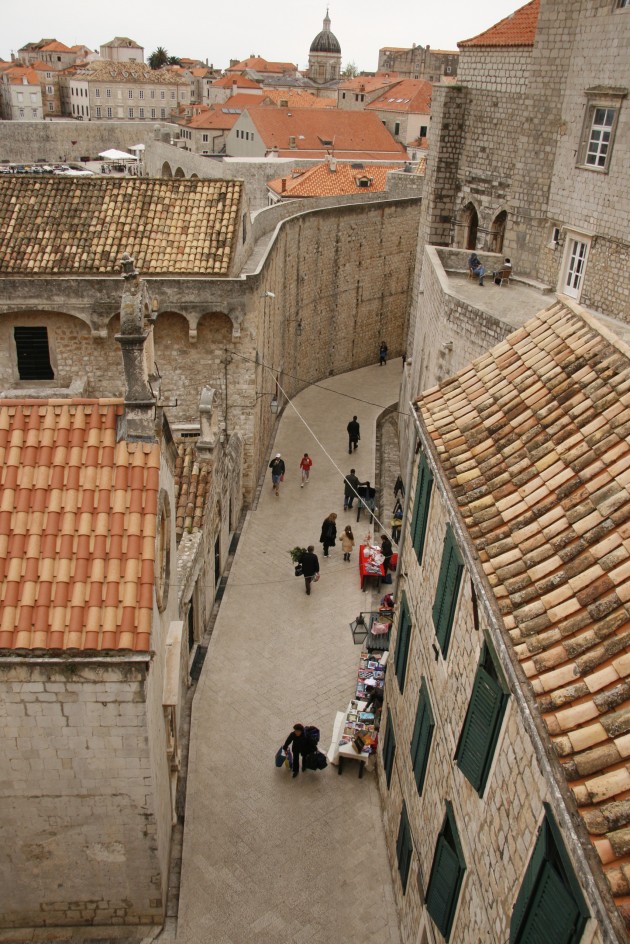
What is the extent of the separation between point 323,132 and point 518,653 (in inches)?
2074

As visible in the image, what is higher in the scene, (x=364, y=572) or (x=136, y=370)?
(x=136, y=370)

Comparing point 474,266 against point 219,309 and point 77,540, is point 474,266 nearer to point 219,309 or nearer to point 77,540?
point 219,309

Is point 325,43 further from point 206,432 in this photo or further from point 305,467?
point 206,432

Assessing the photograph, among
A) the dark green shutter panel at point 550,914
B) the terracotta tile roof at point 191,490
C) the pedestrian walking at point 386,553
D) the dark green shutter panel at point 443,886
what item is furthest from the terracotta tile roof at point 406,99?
the dark green shutter panel at point 550,914

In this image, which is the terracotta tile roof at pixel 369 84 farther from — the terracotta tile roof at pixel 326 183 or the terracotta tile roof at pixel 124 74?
the terracotta tile roof at pixel 326 183

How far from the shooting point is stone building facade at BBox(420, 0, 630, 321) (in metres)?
14.7

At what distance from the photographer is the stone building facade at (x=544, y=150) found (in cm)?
1468

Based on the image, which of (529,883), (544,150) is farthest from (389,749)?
(544,150)

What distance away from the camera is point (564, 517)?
5738 mm

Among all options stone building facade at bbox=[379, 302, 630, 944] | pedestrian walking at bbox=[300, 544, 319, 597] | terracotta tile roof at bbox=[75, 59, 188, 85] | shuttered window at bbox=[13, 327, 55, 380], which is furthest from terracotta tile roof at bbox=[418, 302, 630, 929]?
terracotta tile roof at bbox=[75, 59, 188, 85]

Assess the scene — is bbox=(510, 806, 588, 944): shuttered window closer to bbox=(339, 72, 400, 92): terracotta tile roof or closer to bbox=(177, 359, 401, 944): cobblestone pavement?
bbox=(177, 359, 401, 944): cobblestone pavement

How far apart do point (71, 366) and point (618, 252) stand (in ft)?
39.1

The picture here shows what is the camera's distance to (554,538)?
5.68 m

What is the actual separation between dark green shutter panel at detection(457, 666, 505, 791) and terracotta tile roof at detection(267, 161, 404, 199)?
28539 mm
